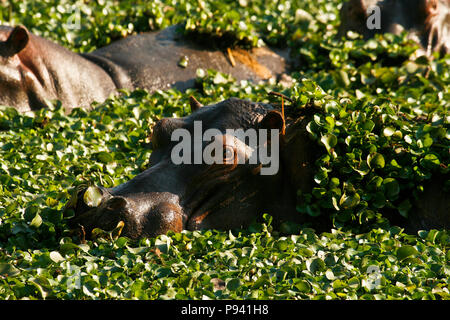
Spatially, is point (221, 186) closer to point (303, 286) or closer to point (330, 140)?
point (330, 140)

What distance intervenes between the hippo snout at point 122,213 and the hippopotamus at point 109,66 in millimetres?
2960

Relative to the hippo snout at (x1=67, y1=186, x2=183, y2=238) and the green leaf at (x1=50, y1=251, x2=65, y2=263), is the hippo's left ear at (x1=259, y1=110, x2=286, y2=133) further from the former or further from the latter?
the green leaf at (x1=50, y1=251, x2=65, y2=263)

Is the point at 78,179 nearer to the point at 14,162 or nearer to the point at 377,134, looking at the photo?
the point at 14,162

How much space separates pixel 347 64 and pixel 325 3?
7.17 ft

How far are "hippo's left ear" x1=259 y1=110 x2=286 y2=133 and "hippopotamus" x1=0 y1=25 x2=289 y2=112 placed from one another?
9.60 feet

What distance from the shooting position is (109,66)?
26.7ft

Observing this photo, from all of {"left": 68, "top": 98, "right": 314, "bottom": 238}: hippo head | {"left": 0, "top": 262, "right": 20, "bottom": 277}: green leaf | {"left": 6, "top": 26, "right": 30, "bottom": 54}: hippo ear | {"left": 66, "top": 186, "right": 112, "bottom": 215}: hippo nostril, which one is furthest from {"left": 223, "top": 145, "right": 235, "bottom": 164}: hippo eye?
{"left": 6, "top": 26, "right": 30, "bottom": 54}: hippo ear

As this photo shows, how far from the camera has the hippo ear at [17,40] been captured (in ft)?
23.5

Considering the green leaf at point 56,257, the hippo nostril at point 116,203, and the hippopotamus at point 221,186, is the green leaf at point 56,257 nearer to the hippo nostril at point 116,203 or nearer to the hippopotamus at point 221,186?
the hippopotamus at point 221,186

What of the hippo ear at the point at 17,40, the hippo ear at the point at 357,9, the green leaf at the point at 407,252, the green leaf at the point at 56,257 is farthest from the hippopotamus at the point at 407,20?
the green leaf at the point at 56,257

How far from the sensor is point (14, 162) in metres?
5.93

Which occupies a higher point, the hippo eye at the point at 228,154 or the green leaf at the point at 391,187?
the hippo eye at the point at 228,154

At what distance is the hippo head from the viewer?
4.54 m

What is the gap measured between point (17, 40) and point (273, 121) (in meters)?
3.13
